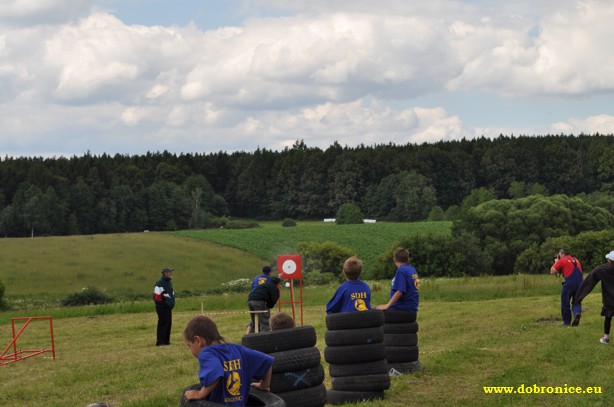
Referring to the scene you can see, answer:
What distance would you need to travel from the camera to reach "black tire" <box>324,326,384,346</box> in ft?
40.6

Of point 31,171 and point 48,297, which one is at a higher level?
point 31,171

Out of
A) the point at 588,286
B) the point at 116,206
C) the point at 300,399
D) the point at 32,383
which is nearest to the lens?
the point at 300,399

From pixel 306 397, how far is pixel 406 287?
4.15 metres

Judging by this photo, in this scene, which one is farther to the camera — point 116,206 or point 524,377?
point 116,206

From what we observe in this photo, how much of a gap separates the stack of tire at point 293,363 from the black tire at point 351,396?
6.43 ft

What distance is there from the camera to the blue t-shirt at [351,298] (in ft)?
41.0

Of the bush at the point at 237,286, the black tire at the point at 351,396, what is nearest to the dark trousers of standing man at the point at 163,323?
the black tire at the point at 351,396

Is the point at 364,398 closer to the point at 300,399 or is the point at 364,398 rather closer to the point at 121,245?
the point at 300,399

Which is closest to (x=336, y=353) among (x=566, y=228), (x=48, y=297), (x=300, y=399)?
(x=300, y=399)

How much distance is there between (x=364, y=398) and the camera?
40.6ft

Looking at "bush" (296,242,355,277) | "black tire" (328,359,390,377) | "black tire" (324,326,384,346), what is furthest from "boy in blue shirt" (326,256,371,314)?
"bush" (296,242,355,277)

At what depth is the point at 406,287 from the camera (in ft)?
46.1

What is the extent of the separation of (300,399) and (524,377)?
5025 mm

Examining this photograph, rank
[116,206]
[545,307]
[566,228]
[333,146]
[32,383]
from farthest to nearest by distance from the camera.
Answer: [333,146]
[116,206]
[566,228]
[545,307]
[32,383]
